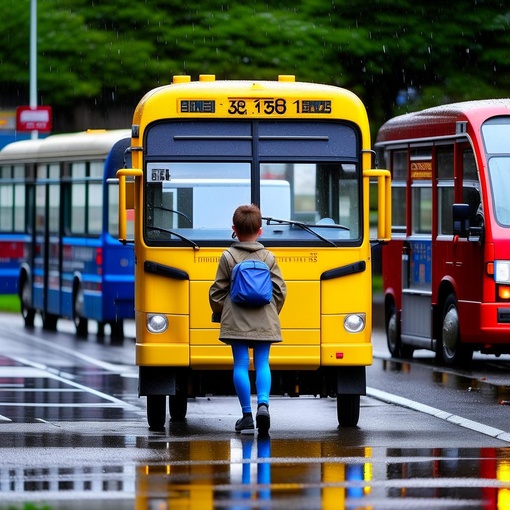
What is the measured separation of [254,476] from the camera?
10258 millimetres

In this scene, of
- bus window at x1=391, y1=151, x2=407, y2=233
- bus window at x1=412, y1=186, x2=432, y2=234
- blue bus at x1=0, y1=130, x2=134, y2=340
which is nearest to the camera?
bus window at x1=412, y1=186, x2=432, y2=234

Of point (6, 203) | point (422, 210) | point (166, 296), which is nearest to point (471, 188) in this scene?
point (422, 210)

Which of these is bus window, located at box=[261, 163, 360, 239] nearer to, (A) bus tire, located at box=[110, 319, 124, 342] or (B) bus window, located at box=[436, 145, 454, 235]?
(B) bus window, located at box=[436, 145, 454, 235]

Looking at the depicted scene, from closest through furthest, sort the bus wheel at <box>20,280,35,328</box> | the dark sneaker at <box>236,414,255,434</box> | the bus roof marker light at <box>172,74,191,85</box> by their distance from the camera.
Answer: the dark sneaker at <box>236,414,255,434</box>
the bus roof marker light at <box>172,74,191,85</box>
the bus wheel at <box>20,280,35,328</box>

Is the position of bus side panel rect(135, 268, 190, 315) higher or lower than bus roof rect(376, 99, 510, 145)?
lower

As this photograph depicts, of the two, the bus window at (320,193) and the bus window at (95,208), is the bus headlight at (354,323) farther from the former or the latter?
the bus window at (95,208)

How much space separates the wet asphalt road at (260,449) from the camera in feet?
30.9

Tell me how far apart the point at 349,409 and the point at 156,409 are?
4.75 ft

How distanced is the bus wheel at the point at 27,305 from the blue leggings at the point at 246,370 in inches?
647

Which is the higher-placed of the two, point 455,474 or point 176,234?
point 176,234

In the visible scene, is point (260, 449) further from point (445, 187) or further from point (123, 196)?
point (445, 187)

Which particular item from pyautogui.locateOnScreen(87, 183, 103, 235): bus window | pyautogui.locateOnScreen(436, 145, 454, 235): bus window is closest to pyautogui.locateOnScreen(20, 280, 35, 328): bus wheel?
pyautogui.locateOnScreen(87, 183, 103, 235): bus window

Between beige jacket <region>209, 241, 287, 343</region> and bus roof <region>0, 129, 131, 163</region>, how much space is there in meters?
12.2

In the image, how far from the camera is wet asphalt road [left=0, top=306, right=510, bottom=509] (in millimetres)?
9430
